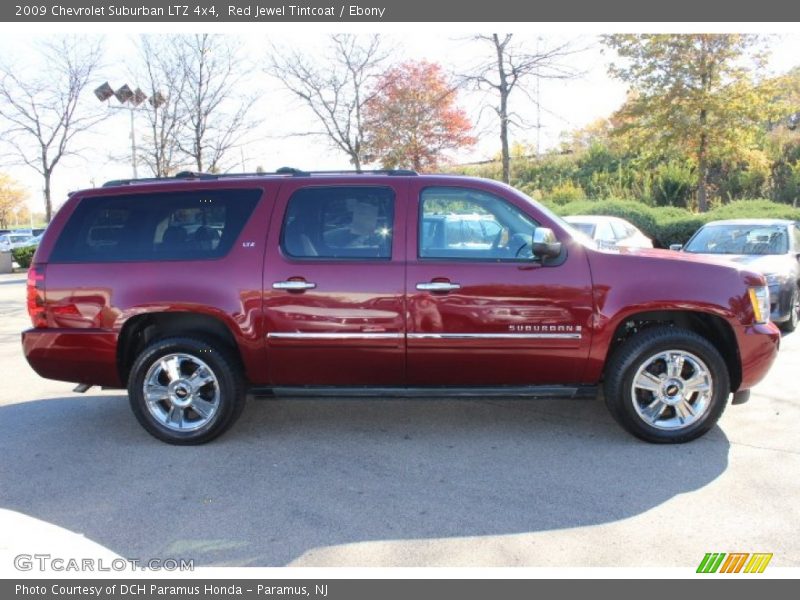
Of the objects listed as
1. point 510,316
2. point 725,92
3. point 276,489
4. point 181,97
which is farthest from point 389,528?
point 181,97

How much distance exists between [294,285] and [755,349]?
3294 millimetres

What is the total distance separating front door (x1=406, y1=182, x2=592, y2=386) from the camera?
14.1 ft

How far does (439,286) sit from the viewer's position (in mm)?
4273

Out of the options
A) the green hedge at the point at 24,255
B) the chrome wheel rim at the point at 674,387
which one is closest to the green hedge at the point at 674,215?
the chrome wheel rim at the point at 674,387

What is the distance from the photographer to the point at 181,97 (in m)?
19.3

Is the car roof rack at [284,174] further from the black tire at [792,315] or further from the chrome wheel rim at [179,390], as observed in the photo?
the black tire at [792,315]

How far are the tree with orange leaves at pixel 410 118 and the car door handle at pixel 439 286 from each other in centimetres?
1295

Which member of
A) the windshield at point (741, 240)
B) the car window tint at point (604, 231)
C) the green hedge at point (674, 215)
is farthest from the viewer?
the green hedge at point (674, 215)

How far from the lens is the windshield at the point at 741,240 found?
865cm

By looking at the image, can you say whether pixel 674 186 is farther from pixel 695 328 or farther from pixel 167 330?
pixel 167 330

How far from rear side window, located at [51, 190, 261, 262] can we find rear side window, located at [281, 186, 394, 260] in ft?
1.21

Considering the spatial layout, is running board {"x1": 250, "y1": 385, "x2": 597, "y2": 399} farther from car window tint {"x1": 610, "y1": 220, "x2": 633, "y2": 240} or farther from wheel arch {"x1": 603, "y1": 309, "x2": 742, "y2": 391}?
car window tint {"x1": 610, "y1": 220, "x2": 633, "y2": 240}

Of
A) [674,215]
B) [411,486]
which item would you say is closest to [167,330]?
[411,486]

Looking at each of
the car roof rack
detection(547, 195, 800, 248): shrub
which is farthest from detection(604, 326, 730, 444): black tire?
detection(547, 195, 800, 248): shrub
